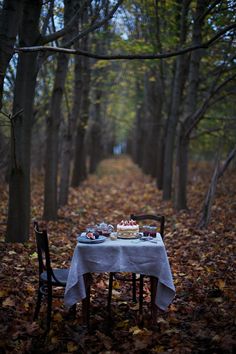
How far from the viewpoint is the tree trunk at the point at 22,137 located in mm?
8797

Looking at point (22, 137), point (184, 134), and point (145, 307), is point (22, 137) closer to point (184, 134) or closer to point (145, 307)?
point (145, 307)

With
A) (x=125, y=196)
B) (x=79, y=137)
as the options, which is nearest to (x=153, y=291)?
(x=125, y=196)

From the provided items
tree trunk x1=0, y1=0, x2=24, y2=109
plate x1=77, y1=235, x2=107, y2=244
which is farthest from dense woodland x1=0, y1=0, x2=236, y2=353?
plate x1=77, y1=235, x2=107, y2=244

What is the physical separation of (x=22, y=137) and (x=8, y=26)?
3535 mm

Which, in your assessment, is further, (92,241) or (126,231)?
(126,231)

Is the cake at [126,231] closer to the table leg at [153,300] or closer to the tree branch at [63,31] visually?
the table leg at [153,300]

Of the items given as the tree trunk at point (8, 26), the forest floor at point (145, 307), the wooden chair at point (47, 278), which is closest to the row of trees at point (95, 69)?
the tree trunk at point (8, 26)

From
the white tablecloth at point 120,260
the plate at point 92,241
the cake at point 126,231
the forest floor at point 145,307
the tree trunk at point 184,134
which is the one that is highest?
the tree trunk at point 184,134

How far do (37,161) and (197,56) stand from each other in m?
18.3

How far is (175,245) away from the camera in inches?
395

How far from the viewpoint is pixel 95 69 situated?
2144 centimetres

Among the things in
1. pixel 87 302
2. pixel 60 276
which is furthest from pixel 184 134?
pixel 87 302

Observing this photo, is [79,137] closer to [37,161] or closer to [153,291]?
[37,161]

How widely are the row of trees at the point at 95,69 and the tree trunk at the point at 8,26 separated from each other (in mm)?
14
